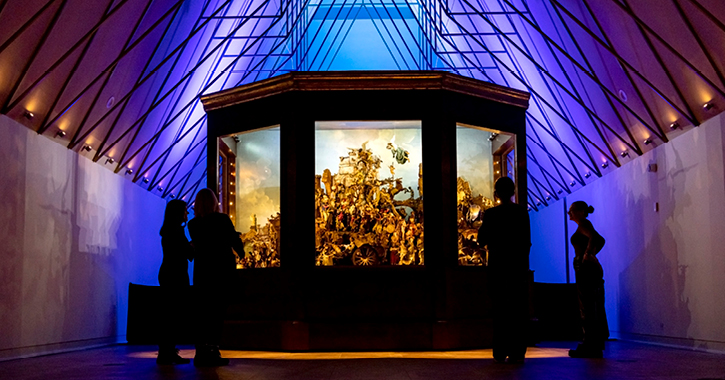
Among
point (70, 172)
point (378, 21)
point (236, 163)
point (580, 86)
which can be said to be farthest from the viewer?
point (378, 21)

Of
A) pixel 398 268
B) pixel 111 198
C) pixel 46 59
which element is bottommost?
pixel 398 268

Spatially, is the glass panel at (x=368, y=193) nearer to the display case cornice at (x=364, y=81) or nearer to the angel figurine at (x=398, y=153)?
the angel figurine at (x=398, y=153)

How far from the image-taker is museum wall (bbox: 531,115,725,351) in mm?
12109

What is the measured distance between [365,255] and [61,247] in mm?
5745

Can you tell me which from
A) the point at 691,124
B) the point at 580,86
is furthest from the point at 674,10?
the point at 580,86

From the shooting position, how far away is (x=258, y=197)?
11859 millimetres

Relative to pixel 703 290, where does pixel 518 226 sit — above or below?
above

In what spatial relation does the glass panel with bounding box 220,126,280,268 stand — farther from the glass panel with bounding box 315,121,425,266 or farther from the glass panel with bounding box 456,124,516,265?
the glass panel with bounding box 456,124,516,265

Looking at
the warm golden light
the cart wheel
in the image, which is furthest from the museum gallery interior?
the warm golden light

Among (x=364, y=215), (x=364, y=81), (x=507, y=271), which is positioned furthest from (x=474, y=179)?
(x=507, y=271)

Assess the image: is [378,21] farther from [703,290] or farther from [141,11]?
[703,290]

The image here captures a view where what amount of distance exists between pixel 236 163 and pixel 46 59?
3.15m

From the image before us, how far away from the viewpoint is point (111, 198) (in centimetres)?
1650

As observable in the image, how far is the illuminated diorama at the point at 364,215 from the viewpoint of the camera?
1115 cm
